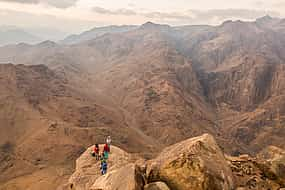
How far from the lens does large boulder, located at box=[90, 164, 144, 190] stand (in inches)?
516

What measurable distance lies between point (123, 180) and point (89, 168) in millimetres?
8647

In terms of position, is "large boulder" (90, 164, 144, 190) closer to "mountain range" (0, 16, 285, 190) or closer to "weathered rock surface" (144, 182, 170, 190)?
"weathered rock surface" (144, 182, 170, 190)

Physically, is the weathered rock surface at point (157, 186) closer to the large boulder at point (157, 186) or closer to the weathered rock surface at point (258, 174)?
the large boulder at point (157, 186)

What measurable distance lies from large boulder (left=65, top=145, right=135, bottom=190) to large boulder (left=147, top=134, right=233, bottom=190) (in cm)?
527

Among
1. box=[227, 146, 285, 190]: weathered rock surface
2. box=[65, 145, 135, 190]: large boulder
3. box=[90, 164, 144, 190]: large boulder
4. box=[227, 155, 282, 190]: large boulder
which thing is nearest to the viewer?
box=[90, 164, 144, 190]: large boulder

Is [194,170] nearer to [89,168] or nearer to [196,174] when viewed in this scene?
[196,174]

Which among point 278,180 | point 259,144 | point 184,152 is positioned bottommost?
point 259,144

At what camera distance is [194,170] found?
531 inches

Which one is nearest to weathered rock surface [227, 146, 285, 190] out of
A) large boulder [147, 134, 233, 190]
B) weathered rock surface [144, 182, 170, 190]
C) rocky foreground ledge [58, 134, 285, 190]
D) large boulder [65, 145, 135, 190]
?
rocky foreground ledge [58, 134, 285, 190]

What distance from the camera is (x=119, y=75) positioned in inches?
6112

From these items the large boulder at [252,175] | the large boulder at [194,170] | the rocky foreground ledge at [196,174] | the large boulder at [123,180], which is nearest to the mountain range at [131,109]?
the large boulder at [123,180]

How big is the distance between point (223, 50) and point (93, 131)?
147365 millimetres

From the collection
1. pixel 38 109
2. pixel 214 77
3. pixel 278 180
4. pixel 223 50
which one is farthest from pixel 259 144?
pixel 223 50

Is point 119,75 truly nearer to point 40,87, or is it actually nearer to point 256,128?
point 40,87
